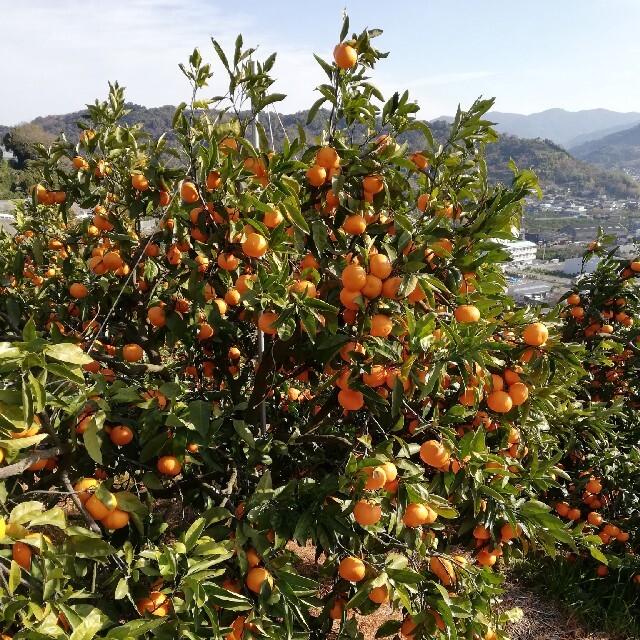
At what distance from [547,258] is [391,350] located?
4662 centimetres

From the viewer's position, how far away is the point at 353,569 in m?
1.61

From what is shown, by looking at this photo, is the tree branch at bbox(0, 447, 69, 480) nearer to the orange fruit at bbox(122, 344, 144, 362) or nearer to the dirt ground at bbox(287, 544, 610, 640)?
the orange fruit at bbox(122, 344, 144, 362)

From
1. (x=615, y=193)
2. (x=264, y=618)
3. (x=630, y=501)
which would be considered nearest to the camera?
(x=264, y=618)

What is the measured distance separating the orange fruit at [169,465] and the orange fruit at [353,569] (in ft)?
2.10

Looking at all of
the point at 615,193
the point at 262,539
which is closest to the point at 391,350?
the point at 262,539

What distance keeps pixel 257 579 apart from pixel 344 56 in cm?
184

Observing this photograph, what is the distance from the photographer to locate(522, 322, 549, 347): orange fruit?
5.16 ft

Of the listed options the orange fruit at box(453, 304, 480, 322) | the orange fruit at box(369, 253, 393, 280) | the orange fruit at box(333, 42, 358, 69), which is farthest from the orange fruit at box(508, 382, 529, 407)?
the orange fruit at box(333, 42, 358, 69)

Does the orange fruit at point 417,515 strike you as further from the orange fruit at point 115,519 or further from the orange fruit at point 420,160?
the orange fruit at point 420,160

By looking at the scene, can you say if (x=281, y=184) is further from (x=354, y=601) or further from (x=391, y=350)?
(x=354, y=601)

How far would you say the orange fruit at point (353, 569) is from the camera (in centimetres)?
161

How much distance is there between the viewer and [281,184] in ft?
5.31

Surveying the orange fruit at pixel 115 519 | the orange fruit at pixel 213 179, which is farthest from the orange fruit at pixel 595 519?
the orange fruit at pixel 213 179

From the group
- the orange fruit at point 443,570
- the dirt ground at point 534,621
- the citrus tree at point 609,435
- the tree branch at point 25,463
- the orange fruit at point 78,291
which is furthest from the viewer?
the citrus tree at point 609,435
